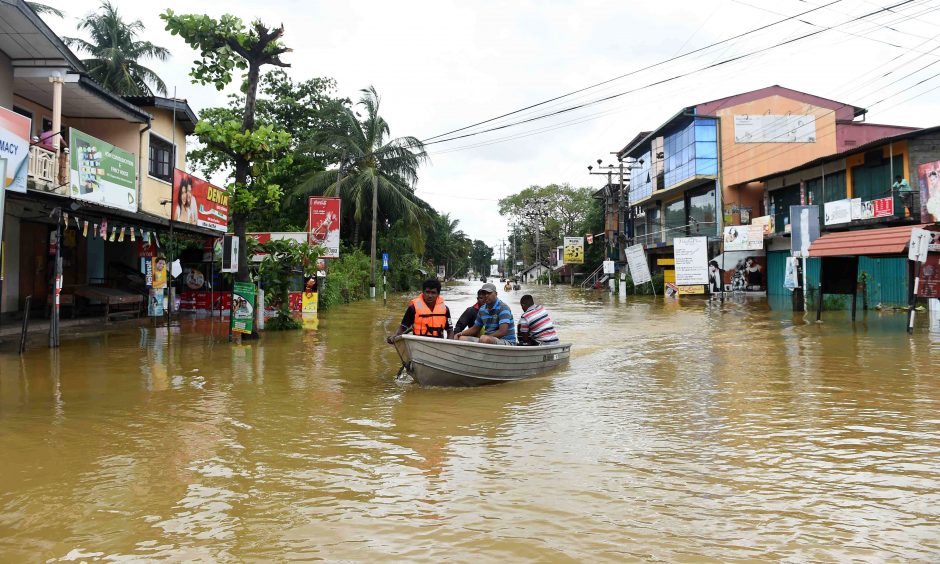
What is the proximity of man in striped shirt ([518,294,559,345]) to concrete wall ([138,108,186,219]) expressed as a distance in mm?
12057

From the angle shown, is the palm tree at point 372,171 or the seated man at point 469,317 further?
the palm tree at point 372,171

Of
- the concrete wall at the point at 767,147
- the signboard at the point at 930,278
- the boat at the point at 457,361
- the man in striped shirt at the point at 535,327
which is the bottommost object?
the boat at the point at 457,361

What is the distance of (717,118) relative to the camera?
3700 centimetres

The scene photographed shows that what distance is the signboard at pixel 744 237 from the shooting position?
3291 centimetres

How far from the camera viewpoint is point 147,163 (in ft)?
62.3

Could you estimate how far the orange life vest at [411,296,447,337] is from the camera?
1006 cm

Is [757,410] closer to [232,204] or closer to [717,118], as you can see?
[232,204]

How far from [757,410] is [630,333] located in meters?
10.6

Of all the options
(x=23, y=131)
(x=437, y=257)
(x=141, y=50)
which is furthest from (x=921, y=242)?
(x=437, y=257)

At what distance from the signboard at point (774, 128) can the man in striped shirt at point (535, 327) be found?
1189 inches

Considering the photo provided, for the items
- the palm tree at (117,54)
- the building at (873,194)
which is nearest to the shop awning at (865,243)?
the building at (873,194)

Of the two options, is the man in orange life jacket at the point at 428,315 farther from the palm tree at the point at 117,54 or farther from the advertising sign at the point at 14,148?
the palm tree at the point at 117,54

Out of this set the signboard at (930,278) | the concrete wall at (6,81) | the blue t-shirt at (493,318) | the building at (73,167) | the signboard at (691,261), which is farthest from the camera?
the signboard at (691,261)

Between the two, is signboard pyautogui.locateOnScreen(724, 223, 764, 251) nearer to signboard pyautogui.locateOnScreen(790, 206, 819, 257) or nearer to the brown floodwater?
signboard pyautogui.locateOnScreen(790, 206, 819, 257)
